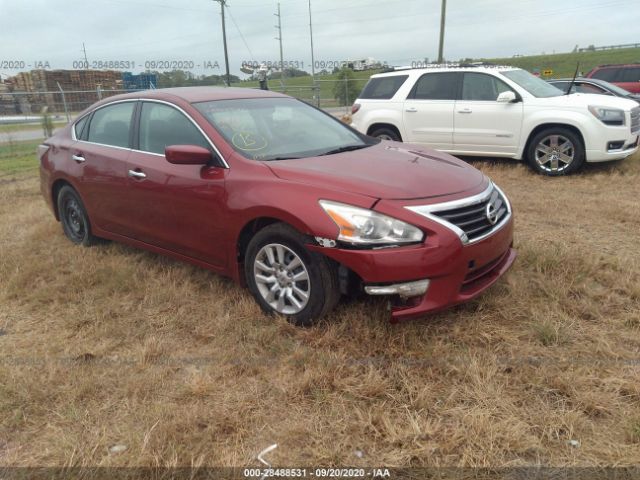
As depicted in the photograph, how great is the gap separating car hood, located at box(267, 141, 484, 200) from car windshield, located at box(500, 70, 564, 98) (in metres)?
4.84

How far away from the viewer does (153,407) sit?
2594mm

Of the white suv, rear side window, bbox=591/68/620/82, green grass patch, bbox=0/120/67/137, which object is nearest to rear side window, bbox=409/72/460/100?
the white suv

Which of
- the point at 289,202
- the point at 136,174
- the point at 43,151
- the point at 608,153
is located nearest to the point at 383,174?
the point at 289,202

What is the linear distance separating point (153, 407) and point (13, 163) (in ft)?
39.3

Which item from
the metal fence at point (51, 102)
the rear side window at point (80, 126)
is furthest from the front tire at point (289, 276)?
the metal fence at point (51, 102)

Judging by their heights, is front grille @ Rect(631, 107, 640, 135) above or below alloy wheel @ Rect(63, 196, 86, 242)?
above

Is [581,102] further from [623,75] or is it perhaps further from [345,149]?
[623,75]

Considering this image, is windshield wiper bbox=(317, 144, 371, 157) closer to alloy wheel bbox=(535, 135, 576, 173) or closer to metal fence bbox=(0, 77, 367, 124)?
alloy wheel bbox=(535, 135, 576, 173)

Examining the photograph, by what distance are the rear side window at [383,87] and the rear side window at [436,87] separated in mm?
342

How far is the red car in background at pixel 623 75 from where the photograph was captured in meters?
15.2

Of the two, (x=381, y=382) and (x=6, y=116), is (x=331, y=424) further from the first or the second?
(x=6, y=116)

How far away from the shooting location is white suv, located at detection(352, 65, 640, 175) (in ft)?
24.0

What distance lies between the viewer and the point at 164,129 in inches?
157

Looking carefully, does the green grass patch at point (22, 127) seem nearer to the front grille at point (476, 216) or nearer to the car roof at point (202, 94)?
the car roof at point (202, 94)
